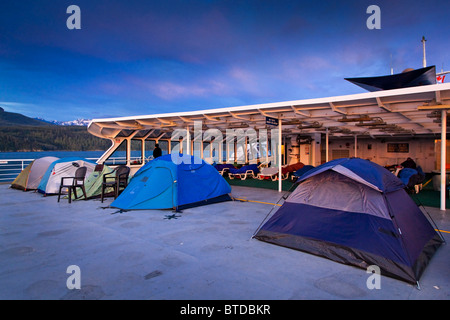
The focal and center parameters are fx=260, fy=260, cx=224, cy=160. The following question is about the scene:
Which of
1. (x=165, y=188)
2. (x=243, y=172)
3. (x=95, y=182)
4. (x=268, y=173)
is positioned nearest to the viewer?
(x=165, y=188)

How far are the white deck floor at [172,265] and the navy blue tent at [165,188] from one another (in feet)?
3.31

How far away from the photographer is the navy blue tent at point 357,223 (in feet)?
11.9

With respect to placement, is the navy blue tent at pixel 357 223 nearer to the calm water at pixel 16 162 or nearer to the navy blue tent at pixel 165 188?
the navy blue tent at pixel 165 188

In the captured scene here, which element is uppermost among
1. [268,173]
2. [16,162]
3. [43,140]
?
[43,140]

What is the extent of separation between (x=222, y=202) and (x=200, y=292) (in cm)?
559

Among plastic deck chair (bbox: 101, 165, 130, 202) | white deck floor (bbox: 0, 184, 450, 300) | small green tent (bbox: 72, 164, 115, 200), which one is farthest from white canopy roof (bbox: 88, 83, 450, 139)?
small green tent (bbox: 72, 164, 115, 200)

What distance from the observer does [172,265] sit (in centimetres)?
381

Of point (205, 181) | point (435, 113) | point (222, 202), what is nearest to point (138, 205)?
point (205, 181)

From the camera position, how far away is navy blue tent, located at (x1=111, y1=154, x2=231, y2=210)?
745 centimetres

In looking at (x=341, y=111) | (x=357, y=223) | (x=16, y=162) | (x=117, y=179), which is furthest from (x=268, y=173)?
(x=16, y=162)

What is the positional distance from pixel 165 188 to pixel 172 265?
3939mm

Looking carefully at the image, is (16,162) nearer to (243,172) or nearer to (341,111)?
(243,172)

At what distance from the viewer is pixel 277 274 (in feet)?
11.6
